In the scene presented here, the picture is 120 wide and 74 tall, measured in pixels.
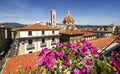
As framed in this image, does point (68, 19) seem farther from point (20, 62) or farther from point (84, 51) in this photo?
point (84, 51)

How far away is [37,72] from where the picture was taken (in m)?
3.43

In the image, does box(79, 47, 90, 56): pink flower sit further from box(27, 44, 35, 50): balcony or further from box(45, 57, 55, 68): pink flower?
box(27, 44, 35, 50): balcony

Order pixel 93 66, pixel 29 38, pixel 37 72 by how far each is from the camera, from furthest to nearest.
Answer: pixel 29 38, pixel 37 72, pixel 93 66

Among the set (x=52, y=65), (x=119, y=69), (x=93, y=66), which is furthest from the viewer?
(x=52, y=65)

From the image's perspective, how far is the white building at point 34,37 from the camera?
2948 centimetres

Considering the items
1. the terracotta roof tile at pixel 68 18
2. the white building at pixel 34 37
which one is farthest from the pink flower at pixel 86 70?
the terracotta roof tile at pixel 68 18

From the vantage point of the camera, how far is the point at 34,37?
31500mm

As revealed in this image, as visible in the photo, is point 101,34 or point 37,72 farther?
point 101,34

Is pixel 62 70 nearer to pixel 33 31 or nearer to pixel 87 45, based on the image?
pixel 87 45

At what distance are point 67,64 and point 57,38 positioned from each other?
112ft

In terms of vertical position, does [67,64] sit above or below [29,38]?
above

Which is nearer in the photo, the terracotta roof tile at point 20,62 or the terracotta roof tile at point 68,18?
the terracotta roof tile at point 20,62

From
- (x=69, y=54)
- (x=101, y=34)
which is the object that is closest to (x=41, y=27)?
(x=69, y=54)

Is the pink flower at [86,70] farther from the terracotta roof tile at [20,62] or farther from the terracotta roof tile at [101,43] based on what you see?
the terracotta roof tile at [101,43]
